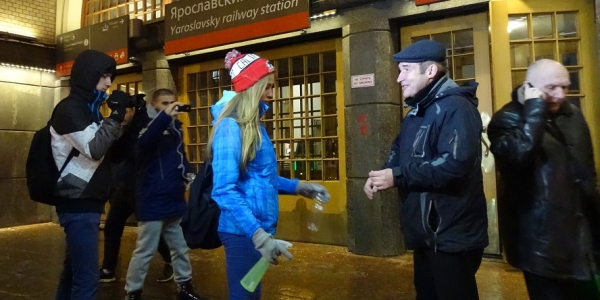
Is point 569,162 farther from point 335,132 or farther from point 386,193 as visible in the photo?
point 335,132

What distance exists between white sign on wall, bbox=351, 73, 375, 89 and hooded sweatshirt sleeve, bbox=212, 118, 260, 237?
3886mm

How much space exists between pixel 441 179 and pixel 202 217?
118 centimetres

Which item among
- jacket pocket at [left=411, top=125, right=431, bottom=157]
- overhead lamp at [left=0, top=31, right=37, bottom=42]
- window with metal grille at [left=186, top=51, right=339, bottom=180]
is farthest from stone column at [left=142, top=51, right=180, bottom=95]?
jacket pocket at [left=411, top=125, right=431, bottom=157]

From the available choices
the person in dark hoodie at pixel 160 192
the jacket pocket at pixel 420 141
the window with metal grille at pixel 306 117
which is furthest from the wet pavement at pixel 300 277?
the jacket pocket at pixel 420 141

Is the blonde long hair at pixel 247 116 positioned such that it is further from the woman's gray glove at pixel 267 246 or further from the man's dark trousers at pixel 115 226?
the man's dark trousers at pixel 115 226

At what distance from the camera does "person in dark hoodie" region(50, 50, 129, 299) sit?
2.97 m

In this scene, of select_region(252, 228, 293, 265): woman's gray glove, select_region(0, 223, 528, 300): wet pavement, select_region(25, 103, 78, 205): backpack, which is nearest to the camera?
select_region(252, 228, 293, 265): woman's gray glove

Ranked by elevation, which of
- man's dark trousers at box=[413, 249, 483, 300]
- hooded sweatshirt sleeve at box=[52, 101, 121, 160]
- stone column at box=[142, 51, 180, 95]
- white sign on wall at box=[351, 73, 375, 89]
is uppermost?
stone column at box=[142, 51, 180, 95]

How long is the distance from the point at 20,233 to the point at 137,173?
5.41 m

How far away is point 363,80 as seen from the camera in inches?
241

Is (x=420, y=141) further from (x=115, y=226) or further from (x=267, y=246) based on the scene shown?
(x=115, y=226)

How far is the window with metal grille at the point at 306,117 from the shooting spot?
6855mm

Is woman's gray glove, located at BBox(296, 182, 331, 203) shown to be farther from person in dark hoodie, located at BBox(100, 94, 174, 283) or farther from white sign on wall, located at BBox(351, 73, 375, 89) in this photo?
white sign on wall, located at BBox(351, 73, 375, 89)

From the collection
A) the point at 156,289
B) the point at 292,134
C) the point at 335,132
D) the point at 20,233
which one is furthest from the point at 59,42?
the point at 156,289
